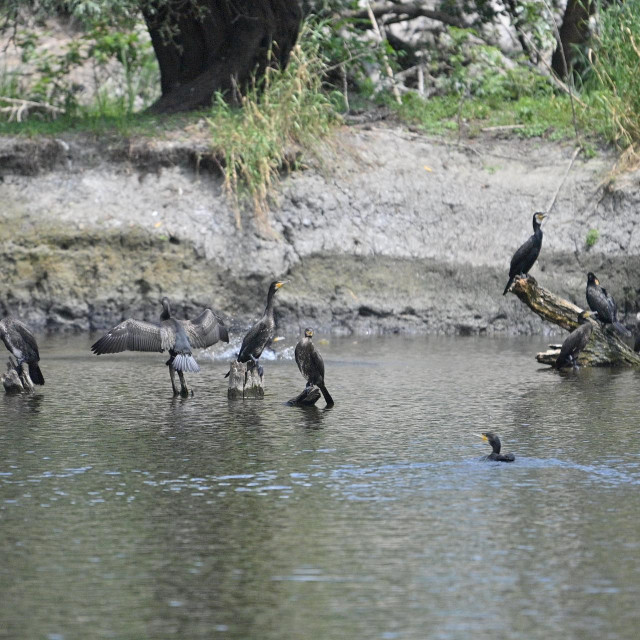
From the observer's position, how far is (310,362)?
37.4 ft

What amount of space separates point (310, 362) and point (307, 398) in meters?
0.32

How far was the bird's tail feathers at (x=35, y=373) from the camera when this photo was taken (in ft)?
40.8

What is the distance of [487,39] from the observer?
22.6 m

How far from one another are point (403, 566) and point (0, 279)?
12.3m

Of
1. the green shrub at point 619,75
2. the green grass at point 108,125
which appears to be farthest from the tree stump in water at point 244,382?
the green shrub at point 619,75

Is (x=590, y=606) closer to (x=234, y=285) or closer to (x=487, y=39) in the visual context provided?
(x=234, y=285)

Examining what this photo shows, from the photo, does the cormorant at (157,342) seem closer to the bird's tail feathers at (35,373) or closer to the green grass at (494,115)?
the bird's tail feathers at (35,373)

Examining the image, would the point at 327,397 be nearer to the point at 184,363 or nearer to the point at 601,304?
the point at 184,363

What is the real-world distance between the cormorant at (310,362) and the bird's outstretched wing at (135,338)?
53.2 inches

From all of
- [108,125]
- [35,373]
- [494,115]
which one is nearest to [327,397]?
[35,373]

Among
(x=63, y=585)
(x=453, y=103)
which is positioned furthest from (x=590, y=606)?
(x=453, y=103)

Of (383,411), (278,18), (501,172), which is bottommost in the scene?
(383,411)

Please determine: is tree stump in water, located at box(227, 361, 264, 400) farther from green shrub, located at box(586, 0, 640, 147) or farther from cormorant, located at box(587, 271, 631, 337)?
green shrub, located at box(586, 0, 640, 147)

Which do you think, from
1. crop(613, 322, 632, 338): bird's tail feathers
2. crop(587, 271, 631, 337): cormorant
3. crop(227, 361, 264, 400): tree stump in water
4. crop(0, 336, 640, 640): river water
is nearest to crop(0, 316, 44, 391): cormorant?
crop(0, 336, 640, 640): river water
